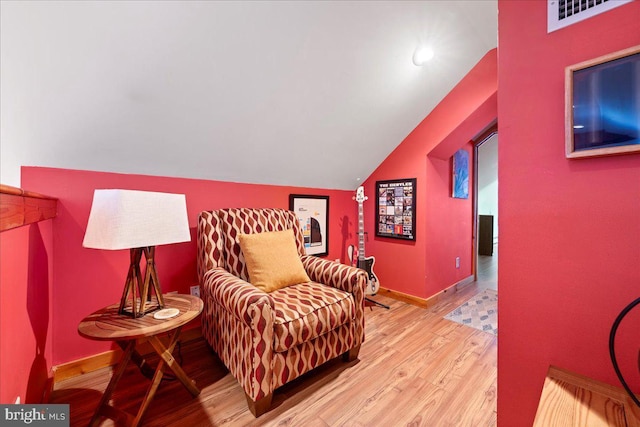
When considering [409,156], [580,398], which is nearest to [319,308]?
[580,398]

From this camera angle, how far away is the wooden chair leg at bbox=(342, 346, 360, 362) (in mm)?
1825

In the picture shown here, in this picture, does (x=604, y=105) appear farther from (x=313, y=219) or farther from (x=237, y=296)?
(x=313, y=219)

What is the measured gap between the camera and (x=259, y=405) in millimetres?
1342

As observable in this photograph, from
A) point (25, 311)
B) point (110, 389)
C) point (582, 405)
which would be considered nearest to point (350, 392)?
point (582, 405)

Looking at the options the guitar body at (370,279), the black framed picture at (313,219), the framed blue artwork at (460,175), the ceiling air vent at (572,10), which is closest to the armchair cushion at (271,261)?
the black framed picture at (313,219)

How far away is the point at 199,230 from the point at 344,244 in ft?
6.31

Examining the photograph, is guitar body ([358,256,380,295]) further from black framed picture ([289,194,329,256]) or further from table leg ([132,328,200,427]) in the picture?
table leg ([132,328,200,427])

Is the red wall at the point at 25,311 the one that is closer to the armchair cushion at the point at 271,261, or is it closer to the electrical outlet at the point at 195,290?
the electrical outlet at the point at 195,290

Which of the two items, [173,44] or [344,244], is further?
[344,244]

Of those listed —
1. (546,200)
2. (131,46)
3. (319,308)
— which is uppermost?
(131,46)

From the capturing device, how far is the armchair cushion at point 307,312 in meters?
1.37

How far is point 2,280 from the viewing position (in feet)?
3.01

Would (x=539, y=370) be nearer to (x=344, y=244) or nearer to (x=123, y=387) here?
(x=123, y=387)

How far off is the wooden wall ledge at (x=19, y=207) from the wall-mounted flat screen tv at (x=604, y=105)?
1.86 meters
